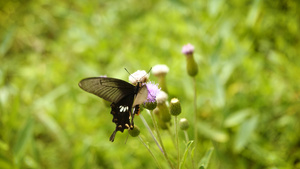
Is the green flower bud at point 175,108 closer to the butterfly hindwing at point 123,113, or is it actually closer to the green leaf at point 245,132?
the butterfly hindwing at point 123,113

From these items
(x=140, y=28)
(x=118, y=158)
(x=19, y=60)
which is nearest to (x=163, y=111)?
(x=118, y=158)

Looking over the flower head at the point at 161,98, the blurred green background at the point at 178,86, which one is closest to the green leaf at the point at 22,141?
the blurred green background at the point at 178,86

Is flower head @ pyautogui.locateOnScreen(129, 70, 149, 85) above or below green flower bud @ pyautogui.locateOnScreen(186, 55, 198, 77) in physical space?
below

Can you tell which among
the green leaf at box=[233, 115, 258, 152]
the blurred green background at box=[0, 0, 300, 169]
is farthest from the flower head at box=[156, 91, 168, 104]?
the green leaf at box=[233, 115, 258, 152]

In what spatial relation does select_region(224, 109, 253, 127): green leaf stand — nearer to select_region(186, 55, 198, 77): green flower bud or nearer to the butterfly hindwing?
select_region(186, 55, 198, 77): green flower bud

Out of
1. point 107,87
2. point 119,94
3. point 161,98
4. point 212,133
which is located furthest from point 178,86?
point 107,87

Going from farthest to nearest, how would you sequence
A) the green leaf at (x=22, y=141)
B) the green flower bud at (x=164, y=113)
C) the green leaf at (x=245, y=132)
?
the green leaf at (x=245, y=132)
the green leaf at (x=22, y=141)
the green flower bud at (x=164, y=113)
